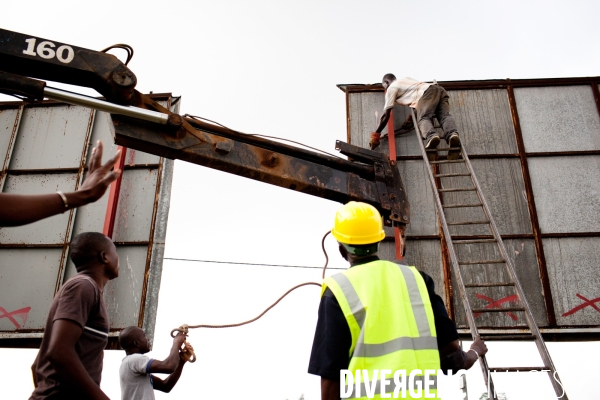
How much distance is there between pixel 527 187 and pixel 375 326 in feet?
22.2

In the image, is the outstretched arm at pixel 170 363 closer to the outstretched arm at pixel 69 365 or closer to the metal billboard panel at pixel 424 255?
the outstretched arm at pixel 69 365

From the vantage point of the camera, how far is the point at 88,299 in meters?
2.79

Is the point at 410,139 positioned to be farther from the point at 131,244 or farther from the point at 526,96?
the point at 131,244

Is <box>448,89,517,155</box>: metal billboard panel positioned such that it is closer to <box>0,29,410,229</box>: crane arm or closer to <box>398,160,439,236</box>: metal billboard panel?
<box>398,160,439,236</box>: metal billboard panel

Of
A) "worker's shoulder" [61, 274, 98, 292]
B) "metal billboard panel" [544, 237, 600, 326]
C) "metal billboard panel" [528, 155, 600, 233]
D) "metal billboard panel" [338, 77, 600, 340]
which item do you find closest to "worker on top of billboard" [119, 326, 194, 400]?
"worker's shoulder" [61, 274, 98, 292]

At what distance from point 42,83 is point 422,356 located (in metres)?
3.17

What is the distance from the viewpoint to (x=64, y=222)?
9.15 metres

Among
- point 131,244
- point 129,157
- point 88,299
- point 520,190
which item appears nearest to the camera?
point 88,299

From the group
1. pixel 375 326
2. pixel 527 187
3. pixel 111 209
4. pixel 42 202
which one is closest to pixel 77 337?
pixel 42 202

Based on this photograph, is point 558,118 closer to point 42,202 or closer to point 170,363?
point 170,363

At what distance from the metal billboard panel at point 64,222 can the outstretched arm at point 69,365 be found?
5844 mm

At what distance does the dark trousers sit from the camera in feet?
25.2

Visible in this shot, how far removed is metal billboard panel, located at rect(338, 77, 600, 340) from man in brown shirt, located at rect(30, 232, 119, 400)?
5.39 m

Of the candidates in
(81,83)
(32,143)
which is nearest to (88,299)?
(81,83)
